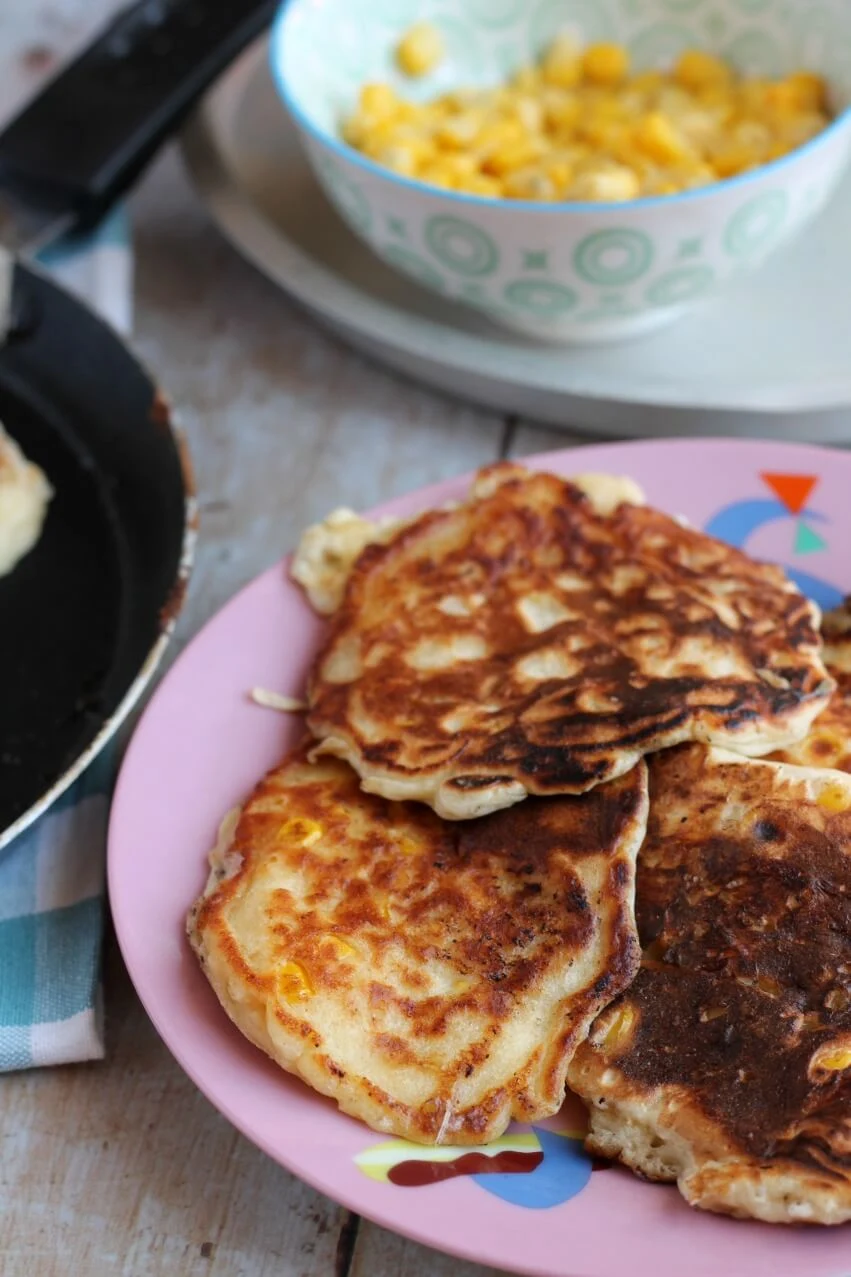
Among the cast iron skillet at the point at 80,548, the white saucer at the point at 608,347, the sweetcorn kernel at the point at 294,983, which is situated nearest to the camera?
the sweetcorn kernel at the point at 294,983

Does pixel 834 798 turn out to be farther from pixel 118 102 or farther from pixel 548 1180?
pixel 118 102

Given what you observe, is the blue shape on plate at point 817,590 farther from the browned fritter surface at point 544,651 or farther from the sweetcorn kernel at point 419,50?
the sweetcorn kernel at point 419,50

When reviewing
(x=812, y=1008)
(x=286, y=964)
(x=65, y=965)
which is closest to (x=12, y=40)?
(x=65, y=965)

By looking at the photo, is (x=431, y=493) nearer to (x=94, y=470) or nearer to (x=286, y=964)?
(x=94, y=470)

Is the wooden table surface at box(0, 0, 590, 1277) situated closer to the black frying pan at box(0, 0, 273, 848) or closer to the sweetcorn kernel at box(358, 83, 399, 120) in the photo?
the black frying pan at box(0, 0, 273, 848)

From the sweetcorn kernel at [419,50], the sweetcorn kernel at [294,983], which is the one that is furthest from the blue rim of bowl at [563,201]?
the sweetcorn kernel at [294,983]

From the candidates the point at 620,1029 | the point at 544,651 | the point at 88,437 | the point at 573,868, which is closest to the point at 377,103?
the point at 88,437
